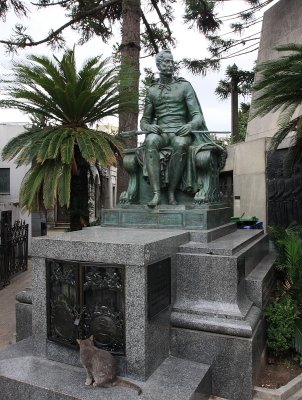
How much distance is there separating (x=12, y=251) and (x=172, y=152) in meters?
5.79

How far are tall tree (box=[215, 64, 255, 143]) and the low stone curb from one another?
47.2 feet

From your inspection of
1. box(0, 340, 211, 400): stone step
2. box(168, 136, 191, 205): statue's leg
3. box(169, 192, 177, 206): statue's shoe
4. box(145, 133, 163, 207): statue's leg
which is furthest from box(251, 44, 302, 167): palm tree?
box(0, 340, 211, 400): stone step

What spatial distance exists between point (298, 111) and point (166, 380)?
817cm

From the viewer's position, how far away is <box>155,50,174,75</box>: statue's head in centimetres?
469

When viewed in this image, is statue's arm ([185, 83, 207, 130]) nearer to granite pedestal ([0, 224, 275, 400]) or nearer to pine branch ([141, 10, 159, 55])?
granite pedestal ([0, 224, 275, 400])

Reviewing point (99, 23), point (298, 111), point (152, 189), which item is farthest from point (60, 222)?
point (152, 189)

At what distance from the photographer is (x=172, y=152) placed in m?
4.52

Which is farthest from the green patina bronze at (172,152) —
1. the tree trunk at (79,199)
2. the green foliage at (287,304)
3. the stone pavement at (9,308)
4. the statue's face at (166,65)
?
the stone pavement at (9,308)

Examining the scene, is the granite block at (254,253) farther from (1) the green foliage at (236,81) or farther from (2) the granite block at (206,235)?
(1) the green foliage at (236,81)

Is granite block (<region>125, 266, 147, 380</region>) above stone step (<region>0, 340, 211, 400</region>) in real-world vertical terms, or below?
above

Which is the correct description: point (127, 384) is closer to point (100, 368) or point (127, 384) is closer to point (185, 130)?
point (100, 368)

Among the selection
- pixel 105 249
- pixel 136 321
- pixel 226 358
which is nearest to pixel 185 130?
pixel 105 249

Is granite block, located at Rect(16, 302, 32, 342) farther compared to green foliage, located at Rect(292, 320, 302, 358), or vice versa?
granite block, located at Rect(16, 302, 32, 342)

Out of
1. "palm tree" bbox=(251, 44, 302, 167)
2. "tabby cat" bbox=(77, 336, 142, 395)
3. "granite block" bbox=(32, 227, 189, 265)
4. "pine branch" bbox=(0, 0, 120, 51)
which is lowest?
"tabby cat" bbox=(77, 336, 142, 395)
